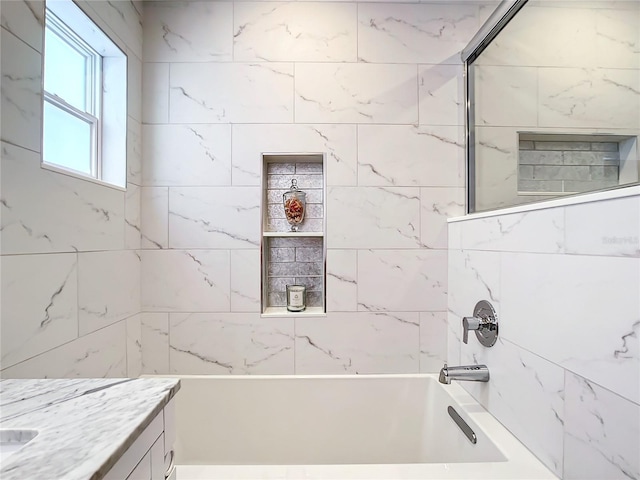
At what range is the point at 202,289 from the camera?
1769 millimetres

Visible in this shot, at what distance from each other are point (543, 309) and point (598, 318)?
0.21 m

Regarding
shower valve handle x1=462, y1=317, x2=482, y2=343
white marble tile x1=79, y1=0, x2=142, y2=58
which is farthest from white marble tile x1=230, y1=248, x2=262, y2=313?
white marble tile x1=79, y1=0, x2=142, y2=58

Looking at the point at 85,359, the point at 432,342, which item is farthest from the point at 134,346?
the point at 432,342

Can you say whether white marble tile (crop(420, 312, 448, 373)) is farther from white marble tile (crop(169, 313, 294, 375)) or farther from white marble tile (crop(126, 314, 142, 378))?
white marble tile (crop(126, 314, 142, 378))

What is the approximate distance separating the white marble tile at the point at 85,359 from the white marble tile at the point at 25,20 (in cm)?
96

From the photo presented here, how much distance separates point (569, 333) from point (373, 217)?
1.00 metres

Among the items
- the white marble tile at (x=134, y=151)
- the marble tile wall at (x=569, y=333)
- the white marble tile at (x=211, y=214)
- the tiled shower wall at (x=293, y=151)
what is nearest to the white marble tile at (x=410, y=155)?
the tiled shower wall at (x=293, y=151)

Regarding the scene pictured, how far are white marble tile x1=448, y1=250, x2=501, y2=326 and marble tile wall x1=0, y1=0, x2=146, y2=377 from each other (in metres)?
1.57

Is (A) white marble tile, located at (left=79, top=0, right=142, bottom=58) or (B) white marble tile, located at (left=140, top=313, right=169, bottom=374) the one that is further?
(B) white marble tile, located at (left=140, top=313, right=169, bottom=374)

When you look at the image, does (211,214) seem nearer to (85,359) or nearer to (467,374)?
(85,359)

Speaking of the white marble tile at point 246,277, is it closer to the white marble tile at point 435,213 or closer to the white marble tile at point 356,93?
the white marble tile at point 356,93

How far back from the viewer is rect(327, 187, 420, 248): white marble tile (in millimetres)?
1773

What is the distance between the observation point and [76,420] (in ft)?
2.14

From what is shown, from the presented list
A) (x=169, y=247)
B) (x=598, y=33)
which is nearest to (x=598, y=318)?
(x=598, y=33)
